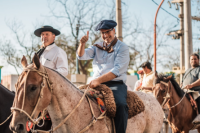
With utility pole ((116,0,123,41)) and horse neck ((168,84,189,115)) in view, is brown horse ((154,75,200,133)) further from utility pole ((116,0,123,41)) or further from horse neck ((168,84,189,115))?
utility pole ((116,0,123,41))

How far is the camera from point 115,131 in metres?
3.59

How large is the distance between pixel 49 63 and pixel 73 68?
23.1 m

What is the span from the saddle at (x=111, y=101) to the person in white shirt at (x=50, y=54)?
784 mm

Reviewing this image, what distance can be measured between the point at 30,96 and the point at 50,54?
1.85 m

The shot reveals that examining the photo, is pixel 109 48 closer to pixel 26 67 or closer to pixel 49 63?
pixel 49 63

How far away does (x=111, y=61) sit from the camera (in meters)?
3.96

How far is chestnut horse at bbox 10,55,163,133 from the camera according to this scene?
2.63 meters

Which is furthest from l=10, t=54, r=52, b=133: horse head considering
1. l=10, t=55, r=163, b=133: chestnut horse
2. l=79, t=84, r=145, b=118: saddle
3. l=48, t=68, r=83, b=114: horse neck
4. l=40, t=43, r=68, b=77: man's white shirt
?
l=40, t=43, r=68, b=77: man's white shirt

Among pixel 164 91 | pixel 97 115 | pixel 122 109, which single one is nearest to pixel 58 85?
pixel 97 115

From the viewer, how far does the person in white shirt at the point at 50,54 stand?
437 centimetres

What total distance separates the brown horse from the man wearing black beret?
3297 millimetres

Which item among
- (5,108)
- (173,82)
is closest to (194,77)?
(173,82)

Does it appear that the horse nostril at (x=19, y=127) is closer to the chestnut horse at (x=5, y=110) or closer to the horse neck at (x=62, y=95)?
the horse neck at (x=62, y=95)

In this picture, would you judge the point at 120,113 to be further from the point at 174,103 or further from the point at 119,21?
the point at 119,21
